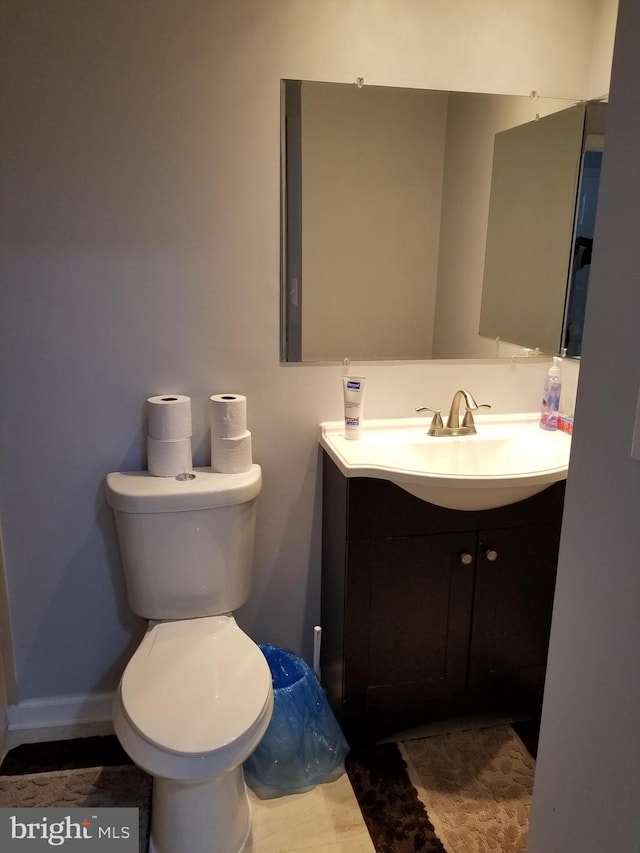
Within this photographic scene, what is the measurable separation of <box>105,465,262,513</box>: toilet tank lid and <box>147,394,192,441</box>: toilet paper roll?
12cm

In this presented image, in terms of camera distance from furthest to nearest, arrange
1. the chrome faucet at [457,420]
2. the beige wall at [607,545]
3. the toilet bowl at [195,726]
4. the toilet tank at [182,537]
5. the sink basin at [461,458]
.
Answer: the chrome faucet at [457,420] < the toilet tank at [182,537] < the sink basin at [461,458] < the toilet bowl at [195,726] < the beige wall at [607,545]

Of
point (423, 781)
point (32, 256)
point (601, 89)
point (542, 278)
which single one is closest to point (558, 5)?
point (601, 89)

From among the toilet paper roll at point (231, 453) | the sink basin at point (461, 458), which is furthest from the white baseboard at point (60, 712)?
the sink basin at point (461, 458)

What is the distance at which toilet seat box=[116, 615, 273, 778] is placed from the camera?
1.30 m

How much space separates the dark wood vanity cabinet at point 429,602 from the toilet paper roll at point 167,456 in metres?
0.41

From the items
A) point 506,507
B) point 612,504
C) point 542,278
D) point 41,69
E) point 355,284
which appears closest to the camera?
point 612,504

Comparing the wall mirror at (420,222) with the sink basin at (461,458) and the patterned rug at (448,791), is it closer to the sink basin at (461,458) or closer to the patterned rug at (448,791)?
the sink basin at (461,458)

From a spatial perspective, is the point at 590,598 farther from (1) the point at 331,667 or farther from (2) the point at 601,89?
(2) the point at 601,89

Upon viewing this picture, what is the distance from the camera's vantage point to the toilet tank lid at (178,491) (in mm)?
1650

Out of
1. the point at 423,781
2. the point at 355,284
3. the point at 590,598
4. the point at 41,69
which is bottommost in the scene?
the point at 423,781

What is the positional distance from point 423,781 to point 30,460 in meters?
1.38

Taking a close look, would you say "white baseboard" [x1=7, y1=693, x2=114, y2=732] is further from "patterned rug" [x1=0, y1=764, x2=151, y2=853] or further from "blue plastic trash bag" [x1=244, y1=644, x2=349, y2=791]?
"blue plastic trash bag" [x1=244, y1=644, x2=349, y2=791]

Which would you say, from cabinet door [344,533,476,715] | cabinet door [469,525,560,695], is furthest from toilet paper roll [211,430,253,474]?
cabinet door [469,525,560,695]

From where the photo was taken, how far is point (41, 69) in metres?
1.57
